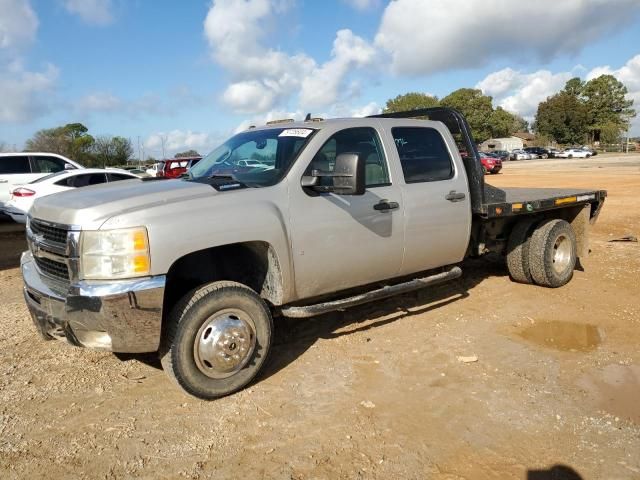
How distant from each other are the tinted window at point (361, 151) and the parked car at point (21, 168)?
10.8 meters

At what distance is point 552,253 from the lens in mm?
6227

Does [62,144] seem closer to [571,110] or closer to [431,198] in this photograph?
[431,198]

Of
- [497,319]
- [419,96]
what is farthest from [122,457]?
[419,96]

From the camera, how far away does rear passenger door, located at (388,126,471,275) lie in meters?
4.70

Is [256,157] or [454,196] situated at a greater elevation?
[256,157]

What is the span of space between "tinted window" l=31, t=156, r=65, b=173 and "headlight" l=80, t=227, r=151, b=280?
11248 mm

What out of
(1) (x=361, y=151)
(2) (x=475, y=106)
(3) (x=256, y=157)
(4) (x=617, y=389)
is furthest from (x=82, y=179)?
(2) (x=475, y=106)

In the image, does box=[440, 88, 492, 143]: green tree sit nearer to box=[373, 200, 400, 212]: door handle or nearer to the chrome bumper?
box=[373, 200, 400, 212]: door handle

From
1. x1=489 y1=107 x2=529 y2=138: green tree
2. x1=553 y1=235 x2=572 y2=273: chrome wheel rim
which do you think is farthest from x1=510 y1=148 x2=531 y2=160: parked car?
x1=553 y1=235 x2=572 y2=273: chrome wheel rim

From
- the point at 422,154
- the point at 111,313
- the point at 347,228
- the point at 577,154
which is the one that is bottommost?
the point at 577,154

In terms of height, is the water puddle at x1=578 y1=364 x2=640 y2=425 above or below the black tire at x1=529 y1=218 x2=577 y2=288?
below

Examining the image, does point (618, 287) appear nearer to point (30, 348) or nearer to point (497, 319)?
point (497, 319)

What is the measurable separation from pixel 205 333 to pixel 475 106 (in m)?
87.0

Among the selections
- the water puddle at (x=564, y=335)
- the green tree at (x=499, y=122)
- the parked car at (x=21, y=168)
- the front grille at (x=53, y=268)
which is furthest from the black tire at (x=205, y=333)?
the green tree at (x=499, y=122)
